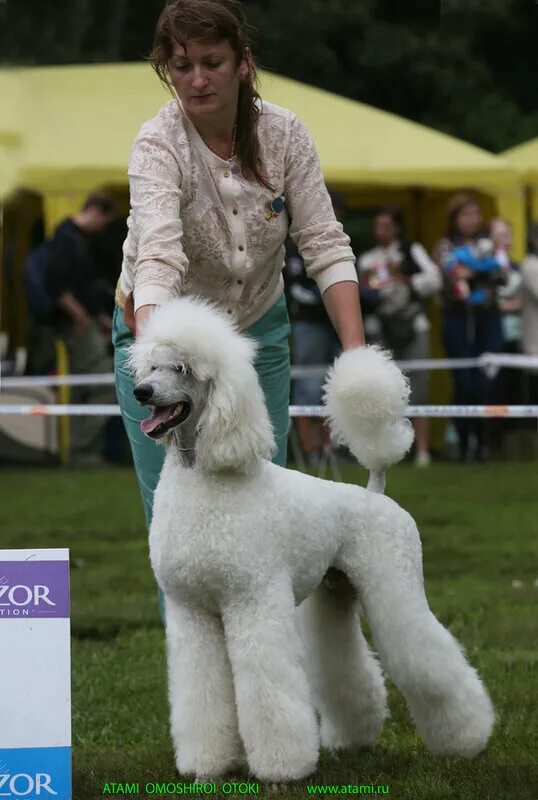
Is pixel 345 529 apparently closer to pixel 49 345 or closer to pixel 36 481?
pixel 36 481

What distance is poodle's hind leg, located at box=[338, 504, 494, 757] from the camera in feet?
12.0

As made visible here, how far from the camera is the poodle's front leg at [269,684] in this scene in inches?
130

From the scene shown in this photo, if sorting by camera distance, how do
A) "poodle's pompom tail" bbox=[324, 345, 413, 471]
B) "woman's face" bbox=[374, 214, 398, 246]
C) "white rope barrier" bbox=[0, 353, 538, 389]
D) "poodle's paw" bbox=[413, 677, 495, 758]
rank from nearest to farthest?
"poodle's pompom tail" bbox=[324, 345, 413, 471] < "poodle's paw" bbox=[413, 677, 495, 758] < "white rope barrier" bbox=[0, 353, 538, 389] < "woman's face" bbox=[374, 214, 398, 246]

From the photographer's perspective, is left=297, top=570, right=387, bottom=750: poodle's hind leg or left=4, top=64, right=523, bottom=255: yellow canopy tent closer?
left=297, top=570, right=387, bottom=750: poodle's hind leg

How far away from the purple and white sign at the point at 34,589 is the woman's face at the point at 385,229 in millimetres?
8606

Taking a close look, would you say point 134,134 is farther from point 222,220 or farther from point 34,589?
point 34,589

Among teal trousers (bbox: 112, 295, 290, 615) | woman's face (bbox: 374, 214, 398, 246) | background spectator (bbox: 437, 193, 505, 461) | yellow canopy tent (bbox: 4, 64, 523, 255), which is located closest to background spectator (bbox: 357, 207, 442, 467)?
woman's face (bbox: 374, 214, 398, 246)

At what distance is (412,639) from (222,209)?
1.17 m

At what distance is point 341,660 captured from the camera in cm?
382

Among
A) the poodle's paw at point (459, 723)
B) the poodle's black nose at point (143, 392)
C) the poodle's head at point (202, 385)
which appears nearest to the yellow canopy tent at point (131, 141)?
the poodle's paw at point (459, 723)

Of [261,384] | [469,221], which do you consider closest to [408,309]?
[469,221]

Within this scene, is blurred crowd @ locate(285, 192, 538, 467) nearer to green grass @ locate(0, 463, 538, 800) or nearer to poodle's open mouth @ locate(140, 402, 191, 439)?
green grass @ locate(0, 463, 538, 800)

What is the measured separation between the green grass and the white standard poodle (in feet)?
0.64

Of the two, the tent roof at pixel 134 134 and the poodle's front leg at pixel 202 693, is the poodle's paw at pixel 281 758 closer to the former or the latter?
the poodle's front leg at pixel 202 693
